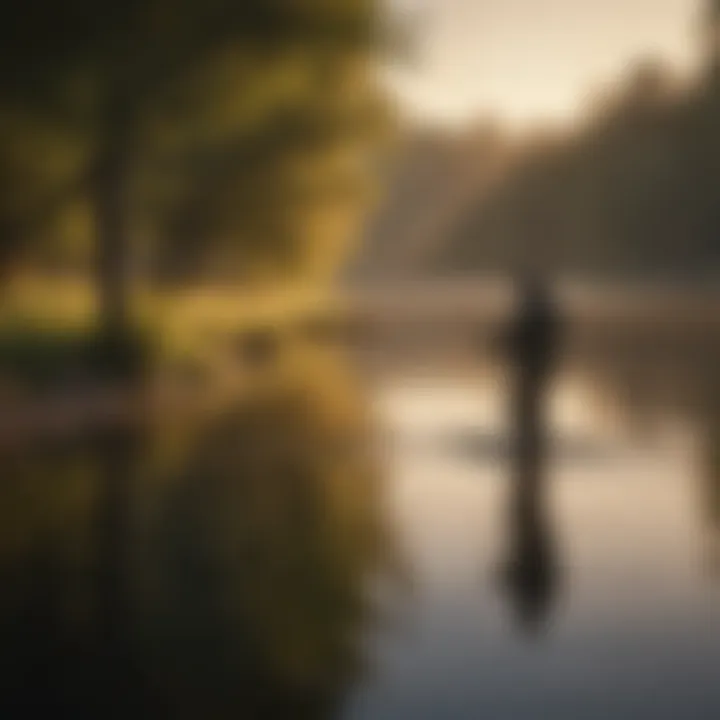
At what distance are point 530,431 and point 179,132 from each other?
8.97 meters

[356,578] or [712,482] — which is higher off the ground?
[712,482]

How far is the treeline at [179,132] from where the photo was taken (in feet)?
56.4

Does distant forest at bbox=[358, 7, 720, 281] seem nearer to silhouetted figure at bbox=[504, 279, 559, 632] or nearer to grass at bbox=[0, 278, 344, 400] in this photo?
grass at bbox=[0, 278, 344, 400]

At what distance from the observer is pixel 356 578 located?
7.95 m

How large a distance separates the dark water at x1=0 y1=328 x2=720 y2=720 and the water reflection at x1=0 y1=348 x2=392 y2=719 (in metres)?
0.02

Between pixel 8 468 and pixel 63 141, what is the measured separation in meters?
7.58

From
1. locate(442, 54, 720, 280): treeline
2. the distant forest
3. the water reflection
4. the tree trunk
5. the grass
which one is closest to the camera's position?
the water reflection

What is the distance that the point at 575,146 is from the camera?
8619 cm

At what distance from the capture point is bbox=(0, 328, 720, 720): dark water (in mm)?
5852

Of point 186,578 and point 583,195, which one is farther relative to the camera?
point 583,195

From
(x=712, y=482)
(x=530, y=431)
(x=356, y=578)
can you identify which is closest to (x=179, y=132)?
(x=530, y=431)

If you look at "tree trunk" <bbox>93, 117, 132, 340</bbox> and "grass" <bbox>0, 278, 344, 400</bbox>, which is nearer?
"grass" <bbox>0, 278, 344, 400</bbox>

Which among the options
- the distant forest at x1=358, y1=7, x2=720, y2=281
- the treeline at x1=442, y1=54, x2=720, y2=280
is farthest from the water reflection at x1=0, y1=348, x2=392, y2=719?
the treeline at x1=442, y1=54, x2=720, y2=280

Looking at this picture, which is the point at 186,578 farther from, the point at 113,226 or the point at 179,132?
the point at 179,132
